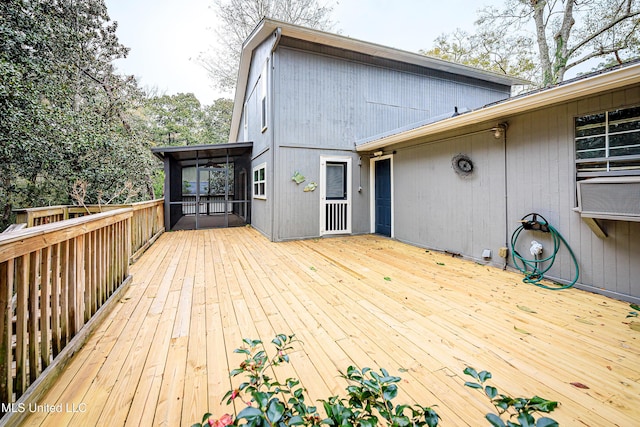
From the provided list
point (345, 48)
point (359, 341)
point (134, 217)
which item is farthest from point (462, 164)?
point (134, 217)

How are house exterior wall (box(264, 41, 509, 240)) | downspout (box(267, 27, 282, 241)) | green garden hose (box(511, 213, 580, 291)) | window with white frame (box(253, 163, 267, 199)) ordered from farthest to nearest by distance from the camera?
1. window with white frame (box(253, 163, 267, 199))
2. house exterior wall (box(264, 41, 509, 240))
3. downspout (box(267, 27, 282, 241))
4. green garden hose (box(511, 213, 580, 291))

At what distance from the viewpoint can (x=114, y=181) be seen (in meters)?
8.48

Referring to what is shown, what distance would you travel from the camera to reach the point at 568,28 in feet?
30.9

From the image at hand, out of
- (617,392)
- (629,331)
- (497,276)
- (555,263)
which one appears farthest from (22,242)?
(555,263)

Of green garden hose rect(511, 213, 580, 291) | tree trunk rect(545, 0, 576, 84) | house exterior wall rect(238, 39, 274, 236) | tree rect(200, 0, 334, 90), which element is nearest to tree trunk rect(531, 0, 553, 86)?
tree trunk rect(545, 0, 576, 84)

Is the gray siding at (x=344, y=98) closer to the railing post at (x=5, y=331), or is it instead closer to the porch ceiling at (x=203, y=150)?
the porch ceiling at (x=203, y=150)

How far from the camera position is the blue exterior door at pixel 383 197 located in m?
6.70

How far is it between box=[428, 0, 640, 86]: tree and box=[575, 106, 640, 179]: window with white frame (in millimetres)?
9318

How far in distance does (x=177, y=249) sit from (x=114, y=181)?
4.81 metres

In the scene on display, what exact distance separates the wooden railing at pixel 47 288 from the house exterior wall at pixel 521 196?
16.1 ft

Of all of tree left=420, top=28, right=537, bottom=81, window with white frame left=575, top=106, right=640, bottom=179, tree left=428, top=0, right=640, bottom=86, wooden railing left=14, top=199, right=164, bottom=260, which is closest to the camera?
window with white frame left=575, top=106, right=640, bottom=179

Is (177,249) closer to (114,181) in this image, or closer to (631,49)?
(114,181)

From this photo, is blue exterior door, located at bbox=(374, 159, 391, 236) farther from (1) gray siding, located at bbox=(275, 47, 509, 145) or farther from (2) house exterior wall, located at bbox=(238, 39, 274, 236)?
(2) house exterior wall, located at bbox=(238, 39, 274, 236)

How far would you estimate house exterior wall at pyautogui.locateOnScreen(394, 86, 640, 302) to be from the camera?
117 inches
